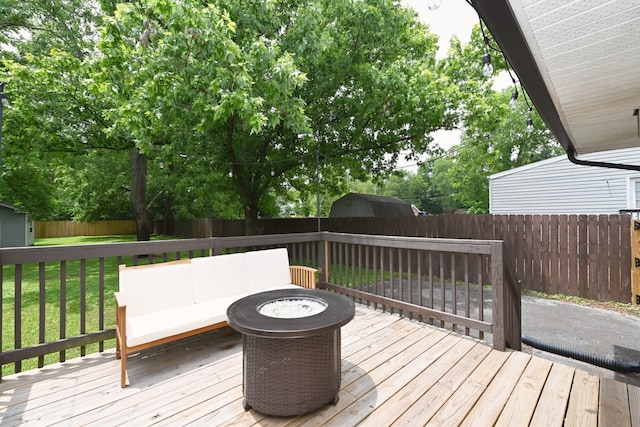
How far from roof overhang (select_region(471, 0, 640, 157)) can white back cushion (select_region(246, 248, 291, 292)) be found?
3.12 m

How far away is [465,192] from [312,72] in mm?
20668

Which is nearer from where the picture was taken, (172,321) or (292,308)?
(292,308)

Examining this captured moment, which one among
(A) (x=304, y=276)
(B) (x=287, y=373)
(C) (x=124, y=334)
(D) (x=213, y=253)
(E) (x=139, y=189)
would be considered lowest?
(B) (x=287, y=373)

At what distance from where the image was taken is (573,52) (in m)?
1.66

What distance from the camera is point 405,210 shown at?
64.1 feet

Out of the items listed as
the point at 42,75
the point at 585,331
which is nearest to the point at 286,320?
the point at 585,331

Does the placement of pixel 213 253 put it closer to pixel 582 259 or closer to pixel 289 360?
pixel 289 360

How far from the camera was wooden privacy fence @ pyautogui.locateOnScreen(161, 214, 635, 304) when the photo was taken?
17.4 feet

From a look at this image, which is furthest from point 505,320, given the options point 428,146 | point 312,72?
point 428,146

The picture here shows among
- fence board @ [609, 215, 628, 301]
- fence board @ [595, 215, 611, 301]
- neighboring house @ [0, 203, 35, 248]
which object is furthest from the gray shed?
neighboring house @ [0, 203, 35, 248]

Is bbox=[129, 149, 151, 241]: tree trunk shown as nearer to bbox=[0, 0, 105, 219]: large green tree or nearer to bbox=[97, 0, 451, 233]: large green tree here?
bbox=[0, 0, 105, 219]: large green tree

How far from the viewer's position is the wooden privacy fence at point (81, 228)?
23.2m

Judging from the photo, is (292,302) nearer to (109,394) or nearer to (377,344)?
(377,344)

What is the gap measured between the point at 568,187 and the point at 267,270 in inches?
432
